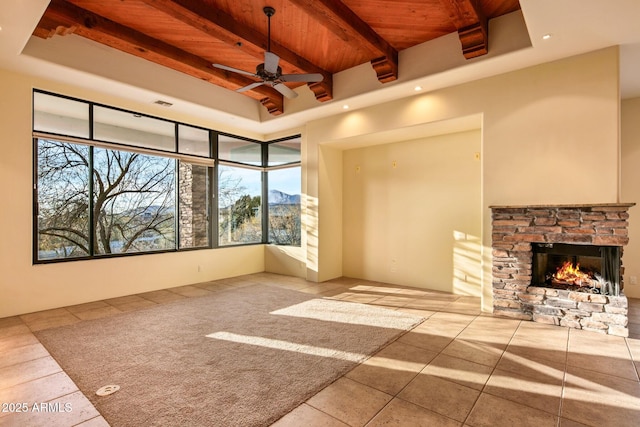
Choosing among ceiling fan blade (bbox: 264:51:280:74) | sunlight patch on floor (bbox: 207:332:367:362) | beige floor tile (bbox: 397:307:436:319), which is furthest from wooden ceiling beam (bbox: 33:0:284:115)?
beige floor tile (bbox: 397:307:436:319)

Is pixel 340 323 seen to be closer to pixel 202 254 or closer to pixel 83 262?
pixel 202 254

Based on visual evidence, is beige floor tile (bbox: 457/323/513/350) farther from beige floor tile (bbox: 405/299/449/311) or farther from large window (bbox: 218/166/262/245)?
large window (bbox: 218/166/262/245)

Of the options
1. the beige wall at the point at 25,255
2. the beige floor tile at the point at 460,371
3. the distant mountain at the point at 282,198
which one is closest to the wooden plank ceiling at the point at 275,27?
the beige wall at the point at 25,255

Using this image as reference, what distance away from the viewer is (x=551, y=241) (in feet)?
13.2

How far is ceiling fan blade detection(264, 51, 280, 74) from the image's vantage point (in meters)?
3.66

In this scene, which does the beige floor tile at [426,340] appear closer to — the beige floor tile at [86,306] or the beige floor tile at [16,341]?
the beige floor tile at [16,341]

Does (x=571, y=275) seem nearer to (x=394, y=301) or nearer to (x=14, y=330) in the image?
(x=394, y=301)

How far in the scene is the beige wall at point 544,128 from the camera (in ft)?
12.1

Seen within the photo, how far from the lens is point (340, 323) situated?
409 centimetres

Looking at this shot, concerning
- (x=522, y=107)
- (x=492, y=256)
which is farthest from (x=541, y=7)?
(x=492, y=256)

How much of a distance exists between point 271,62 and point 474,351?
378 centimetres

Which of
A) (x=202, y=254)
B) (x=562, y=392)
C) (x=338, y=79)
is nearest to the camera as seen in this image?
(x=562, y=392)

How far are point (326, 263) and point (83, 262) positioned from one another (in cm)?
411

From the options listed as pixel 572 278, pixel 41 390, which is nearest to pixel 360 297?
pixel 572 278
